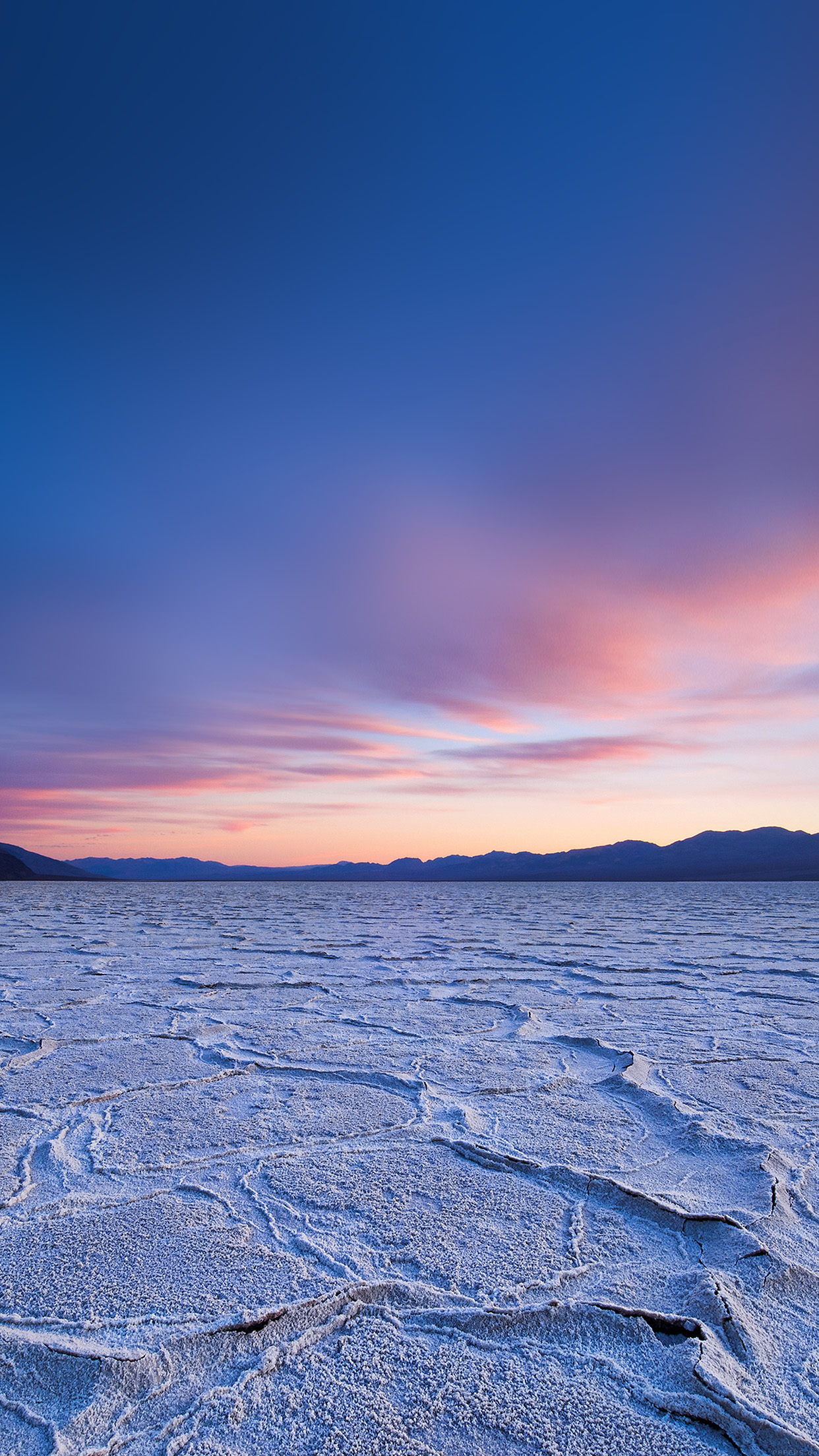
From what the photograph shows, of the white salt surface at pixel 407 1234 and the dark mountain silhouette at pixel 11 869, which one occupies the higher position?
the dark mountain silhouette at pixel 11 869

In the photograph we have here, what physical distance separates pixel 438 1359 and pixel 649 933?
8.93 metres

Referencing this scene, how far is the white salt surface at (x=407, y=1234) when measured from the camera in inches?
40.0

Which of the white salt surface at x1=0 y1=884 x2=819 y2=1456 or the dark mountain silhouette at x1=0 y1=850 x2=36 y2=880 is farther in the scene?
the dark mountain silhouette at x1=0 y1=850 x2=36 y2=880

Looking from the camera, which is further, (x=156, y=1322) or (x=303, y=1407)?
(x=156, y=1322)

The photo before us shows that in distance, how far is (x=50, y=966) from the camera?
5465mm

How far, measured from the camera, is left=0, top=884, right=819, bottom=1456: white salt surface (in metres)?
1.02

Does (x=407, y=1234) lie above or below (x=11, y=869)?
below

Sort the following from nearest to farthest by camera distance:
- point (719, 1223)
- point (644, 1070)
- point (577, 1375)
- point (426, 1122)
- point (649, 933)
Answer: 1. point (577, 1375)
2. point (719, 1223)
3. point (426, 1122)
4. point (644, 1070)
5. point (649, 933)

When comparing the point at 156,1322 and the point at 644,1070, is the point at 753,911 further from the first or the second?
the point at 156,1322

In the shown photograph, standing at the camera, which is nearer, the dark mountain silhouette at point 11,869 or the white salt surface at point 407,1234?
the white salt surface at point 407,1234

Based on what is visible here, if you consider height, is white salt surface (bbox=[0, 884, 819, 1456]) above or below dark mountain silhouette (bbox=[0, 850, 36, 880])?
below

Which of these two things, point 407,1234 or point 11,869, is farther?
point 11,869

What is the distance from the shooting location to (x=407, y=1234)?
1484 mm

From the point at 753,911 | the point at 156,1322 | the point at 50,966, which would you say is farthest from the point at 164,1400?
the point at 753,911
